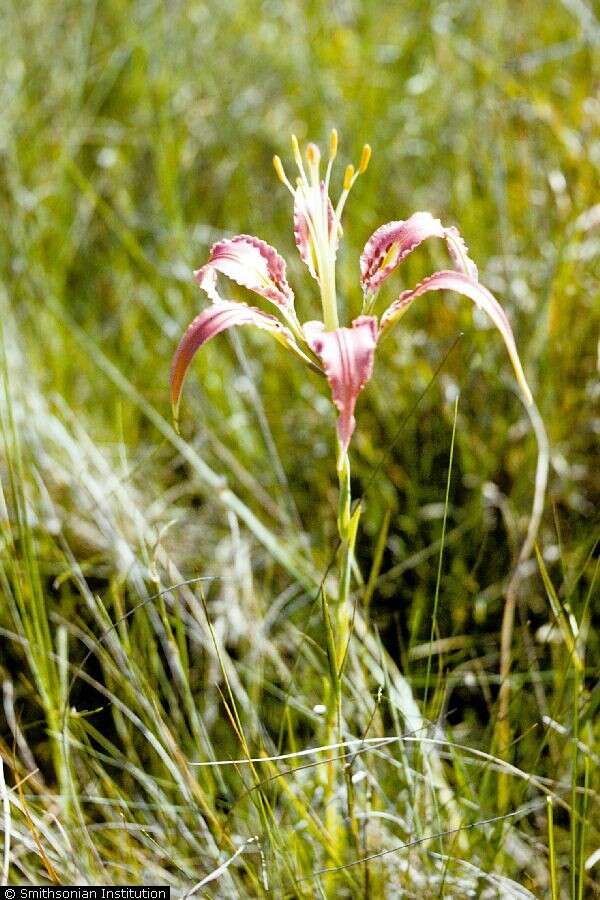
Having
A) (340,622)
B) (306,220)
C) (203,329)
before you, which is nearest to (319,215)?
(306,220)

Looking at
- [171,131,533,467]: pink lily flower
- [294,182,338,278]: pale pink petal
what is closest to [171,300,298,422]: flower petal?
[171,131,533,467]: pink lily flower

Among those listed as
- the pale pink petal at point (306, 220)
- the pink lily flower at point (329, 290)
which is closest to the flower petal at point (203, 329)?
the pink lily flower at point (329, 290)

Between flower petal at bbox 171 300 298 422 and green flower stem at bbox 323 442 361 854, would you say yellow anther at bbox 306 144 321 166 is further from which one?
green flower stem at bbox 323 442 361 854

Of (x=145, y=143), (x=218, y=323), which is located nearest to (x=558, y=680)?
(x=218, y=323)

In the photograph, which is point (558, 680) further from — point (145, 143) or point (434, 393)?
point (145, 143)

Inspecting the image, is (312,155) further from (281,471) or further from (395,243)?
(281,471)

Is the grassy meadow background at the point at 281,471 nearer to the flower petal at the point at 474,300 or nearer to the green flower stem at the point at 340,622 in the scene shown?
the green flower stem at the point at 340,622
